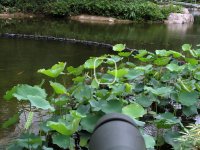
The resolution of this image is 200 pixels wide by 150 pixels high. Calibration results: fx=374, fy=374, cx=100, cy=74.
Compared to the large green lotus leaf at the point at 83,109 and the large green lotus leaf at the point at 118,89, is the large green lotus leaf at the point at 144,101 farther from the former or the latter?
the large green lotus leaf at the point at 83,109

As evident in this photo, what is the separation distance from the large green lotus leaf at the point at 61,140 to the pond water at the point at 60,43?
3.28ft

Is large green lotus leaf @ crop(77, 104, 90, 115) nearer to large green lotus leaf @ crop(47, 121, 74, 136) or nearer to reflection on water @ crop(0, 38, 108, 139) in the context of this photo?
large green lotus leaf @ crop(47, 121, 74, 136)

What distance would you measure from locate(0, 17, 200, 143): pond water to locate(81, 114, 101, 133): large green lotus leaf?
99cm

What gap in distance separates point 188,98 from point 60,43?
6242mm

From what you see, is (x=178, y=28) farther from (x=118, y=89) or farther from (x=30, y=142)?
(x=30, y=142)

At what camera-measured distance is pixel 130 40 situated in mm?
10391

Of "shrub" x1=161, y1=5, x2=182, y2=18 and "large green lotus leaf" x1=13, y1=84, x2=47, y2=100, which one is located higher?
"large green lotus leaf" x1=13, y1=84, x2=47, y2=100

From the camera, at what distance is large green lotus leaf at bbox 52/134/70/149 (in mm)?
2396

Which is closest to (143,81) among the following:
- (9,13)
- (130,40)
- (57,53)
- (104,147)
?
(104,147)

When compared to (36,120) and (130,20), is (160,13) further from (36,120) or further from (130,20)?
(36,120)

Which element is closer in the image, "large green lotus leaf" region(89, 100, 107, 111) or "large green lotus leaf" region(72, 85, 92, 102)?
"large green lotus leaf" region(89, 100, 107, 111)

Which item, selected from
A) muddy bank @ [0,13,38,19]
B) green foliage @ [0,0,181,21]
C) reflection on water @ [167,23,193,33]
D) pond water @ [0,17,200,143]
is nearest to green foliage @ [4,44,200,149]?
pond water @ [0,17,200,143]

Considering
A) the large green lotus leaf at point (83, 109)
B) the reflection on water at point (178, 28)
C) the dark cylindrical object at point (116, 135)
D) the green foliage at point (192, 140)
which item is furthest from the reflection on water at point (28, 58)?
the reflection on water at point (178, 28)

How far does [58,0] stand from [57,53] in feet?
27.9
